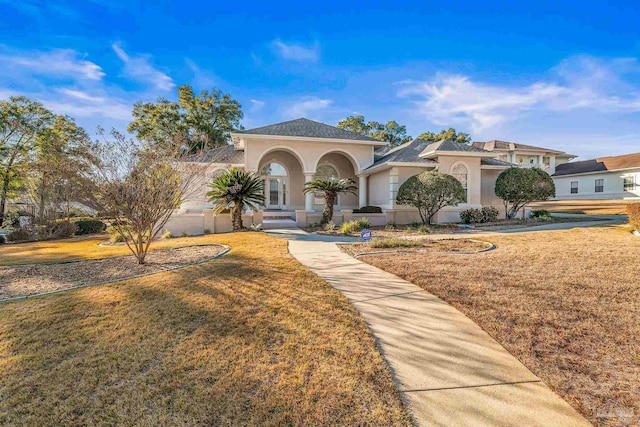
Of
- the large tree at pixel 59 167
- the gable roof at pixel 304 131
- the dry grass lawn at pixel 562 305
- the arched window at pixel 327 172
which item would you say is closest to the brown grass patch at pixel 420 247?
the dry grass lawn at pixel 562 305

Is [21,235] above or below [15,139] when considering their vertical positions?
below

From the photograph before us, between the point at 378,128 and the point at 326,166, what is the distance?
21216 millimetres

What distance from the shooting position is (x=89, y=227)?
19.2 metres

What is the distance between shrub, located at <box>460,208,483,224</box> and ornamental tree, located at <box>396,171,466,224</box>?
5.83ft

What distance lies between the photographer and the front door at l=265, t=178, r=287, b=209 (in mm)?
21141

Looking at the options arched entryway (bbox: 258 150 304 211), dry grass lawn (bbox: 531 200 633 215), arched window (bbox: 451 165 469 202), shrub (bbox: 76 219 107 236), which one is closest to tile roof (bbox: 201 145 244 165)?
arched entryway (bbox: 258 150 304 211)

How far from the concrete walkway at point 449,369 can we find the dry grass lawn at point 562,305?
0.21 m

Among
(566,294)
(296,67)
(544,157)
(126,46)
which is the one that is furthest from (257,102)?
(544,157)

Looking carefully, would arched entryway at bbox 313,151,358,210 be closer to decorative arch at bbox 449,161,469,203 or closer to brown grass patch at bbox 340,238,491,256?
decorative arch at bbox 449,161,469,203

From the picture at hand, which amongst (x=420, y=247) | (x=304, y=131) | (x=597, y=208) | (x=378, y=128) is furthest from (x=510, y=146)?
(x=420, y=247)

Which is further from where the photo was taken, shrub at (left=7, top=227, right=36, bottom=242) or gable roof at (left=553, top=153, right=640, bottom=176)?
gable roof at (left=553, top=153, right=640, bottom=176)

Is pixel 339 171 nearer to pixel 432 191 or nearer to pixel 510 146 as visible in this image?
pixel 432 191

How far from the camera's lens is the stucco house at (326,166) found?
625 inches

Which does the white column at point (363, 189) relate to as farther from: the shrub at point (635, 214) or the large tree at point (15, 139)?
the large tree at point (15, 139)
